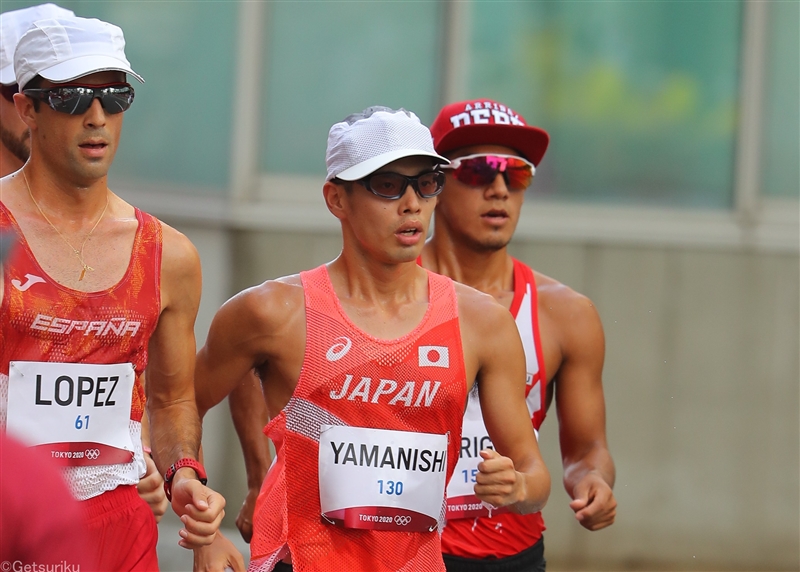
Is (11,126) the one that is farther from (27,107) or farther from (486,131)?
(486,131)

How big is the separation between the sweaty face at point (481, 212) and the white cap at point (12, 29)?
5.51 feet

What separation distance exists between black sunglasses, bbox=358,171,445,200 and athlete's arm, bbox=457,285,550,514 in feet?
1.25

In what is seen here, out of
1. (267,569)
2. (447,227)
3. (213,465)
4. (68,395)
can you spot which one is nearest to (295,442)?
(267,569)

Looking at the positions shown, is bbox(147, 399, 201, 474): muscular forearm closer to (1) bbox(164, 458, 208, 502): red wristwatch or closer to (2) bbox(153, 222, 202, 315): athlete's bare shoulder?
(1) bbox(164, 458, 208, 502): red wristwatch

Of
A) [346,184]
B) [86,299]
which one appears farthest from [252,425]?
[86,299]

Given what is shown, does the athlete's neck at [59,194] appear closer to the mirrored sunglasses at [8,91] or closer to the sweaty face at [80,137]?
the sweaty face at [80,137]

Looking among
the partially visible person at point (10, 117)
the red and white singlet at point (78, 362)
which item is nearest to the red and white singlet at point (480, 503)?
the red and white singlet at point (78, 362)

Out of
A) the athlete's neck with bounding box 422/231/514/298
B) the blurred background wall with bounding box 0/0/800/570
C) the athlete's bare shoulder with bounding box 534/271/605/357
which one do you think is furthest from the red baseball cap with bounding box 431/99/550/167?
the blurred background wall with bounding box 0/0/800/570

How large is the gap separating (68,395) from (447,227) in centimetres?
199

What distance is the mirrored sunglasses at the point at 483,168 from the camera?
495 cm

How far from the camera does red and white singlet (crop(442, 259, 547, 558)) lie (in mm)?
4602

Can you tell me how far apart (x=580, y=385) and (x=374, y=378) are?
137 cm

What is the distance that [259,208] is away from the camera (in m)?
8.16

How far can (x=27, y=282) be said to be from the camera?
3475 millimetres
